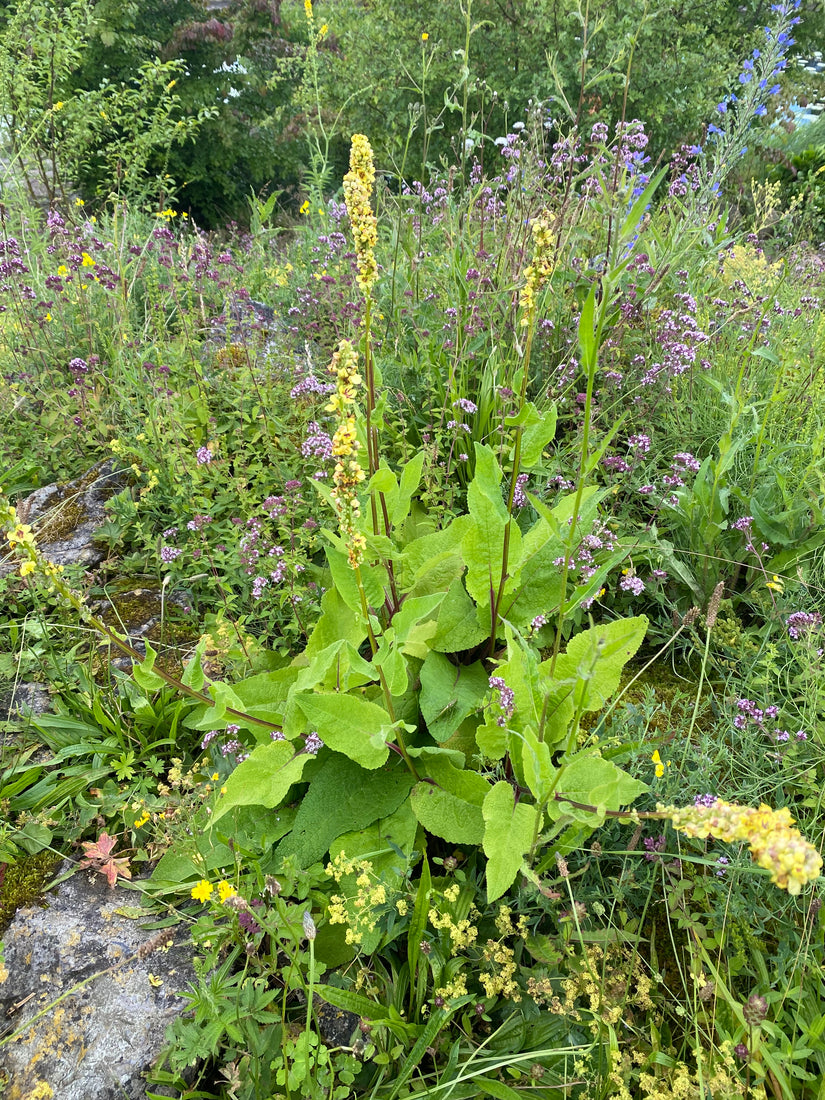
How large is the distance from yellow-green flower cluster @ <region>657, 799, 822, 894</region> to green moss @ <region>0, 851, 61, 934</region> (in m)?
1.72

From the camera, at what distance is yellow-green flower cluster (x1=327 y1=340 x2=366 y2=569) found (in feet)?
3.52

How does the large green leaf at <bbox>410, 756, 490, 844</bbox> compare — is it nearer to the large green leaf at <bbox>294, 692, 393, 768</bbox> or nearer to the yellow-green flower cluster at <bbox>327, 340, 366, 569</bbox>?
the large green leaf at <bbox>294, 692, 393, 768</bbox>

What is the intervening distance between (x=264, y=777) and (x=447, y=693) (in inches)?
21.8

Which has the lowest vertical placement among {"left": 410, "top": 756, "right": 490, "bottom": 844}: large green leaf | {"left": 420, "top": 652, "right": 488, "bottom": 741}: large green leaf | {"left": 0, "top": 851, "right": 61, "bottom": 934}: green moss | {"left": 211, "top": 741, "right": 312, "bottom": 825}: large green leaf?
{"left": 0, "top": 851, "right": 61, "bottom": 934}: green moss

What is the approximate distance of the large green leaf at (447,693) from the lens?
5.67 ft

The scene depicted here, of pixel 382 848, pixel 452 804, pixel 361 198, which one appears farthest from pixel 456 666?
pixel 361 198

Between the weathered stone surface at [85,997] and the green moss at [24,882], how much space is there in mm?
39

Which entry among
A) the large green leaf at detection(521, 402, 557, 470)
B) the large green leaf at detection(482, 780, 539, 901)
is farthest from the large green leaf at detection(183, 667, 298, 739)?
the large green leaf at detection(521, 402, 557, 470)

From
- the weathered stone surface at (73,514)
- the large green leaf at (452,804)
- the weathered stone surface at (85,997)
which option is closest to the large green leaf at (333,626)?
the large green leaf at (452,804)

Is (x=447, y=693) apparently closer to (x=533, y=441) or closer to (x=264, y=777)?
(x=264, y=777)

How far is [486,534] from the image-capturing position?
178 centimetres

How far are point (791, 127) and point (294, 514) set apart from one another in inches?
665

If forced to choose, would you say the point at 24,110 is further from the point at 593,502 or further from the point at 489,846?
the point at 489,846

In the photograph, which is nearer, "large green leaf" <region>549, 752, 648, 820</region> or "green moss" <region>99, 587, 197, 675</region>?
"large green leaf" <region>549, 752, 648, 820</region>
